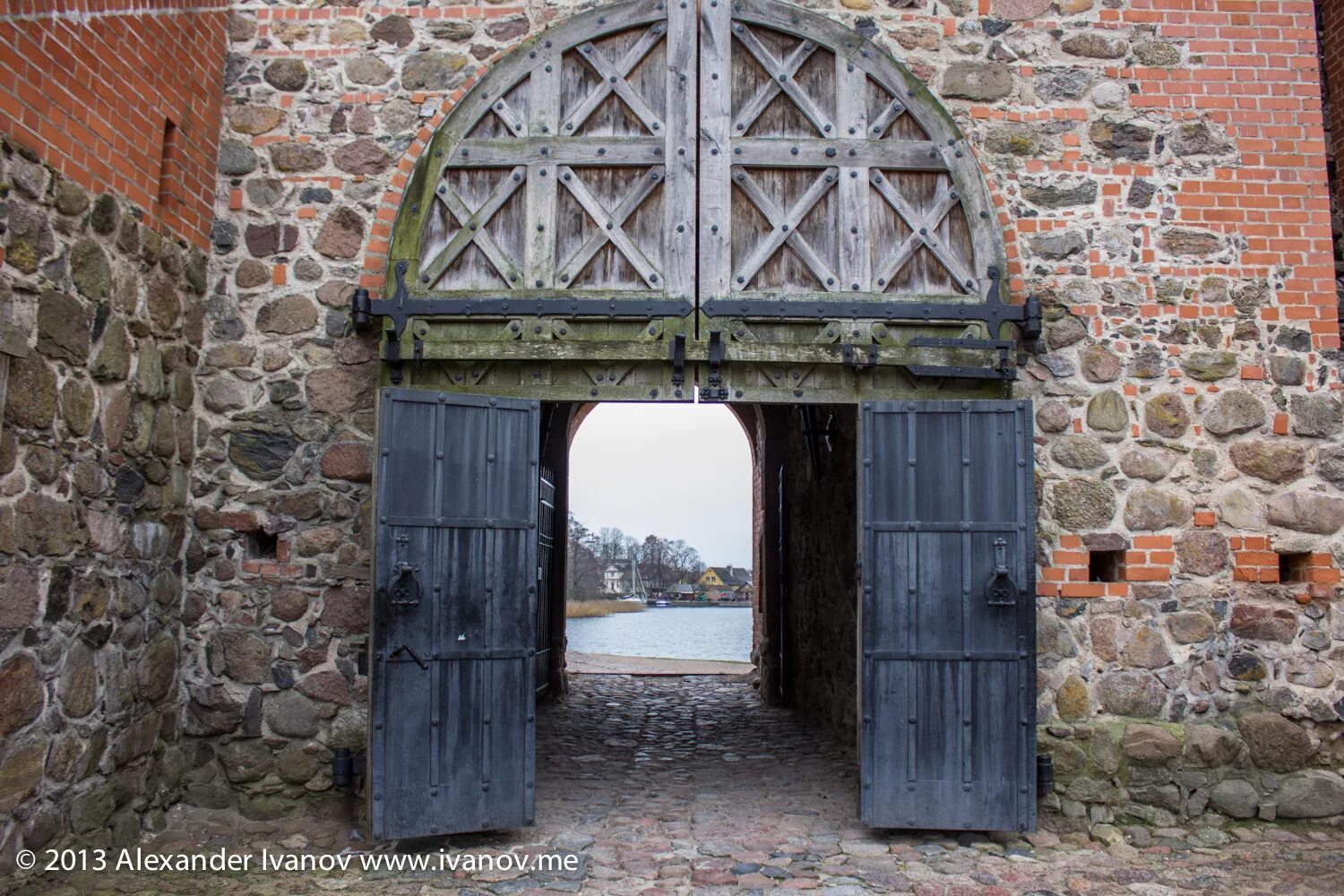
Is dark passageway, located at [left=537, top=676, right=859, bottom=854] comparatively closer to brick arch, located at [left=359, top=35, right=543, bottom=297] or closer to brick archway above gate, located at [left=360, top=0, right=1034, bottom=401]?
brick archway above gate, located at [left=360, top=0, right=1034, bottom=401]

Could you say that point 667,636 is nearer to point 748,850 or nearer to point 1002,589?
point 748,850

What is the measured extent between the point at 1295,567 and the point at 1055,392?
155cm

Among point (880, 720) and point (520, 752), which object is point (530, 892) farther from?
point (880, 720)

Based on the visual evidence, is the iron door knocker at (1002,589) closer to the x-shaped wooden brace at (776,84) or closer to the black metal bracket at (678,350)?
the black metal bracket at (678,350)

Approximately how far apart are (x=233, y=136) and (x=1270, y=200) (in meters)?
5.63

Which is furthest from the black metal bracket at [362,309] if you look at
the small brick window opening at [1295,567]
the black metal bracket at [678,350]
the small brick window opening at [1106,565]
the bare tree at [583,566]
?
the bare tree at [583,566]

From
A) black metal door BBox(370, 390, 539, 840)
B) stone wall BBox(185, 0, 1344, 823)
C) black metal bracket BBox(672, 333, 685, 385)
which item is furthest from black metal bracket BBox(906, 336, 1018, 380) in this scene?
black metal door BBox(370, 390, 539, 840)

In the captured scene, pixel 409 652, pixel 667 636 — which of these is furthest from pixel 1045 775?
pixel 667 636

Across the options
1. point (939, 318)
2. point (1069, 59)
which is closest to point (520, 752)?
point (939, 318)

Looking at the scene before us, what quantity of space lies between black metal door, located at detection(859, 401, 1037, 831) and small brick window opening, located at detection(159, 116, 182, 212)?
3.74m

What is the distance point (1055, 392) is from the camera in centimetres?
545

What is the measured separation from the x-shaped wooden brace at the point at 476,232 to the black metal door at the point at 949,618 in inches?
83.9

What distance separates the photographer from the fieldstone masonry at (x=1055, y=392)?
521 cm

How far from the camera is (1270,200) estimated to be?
553cm
